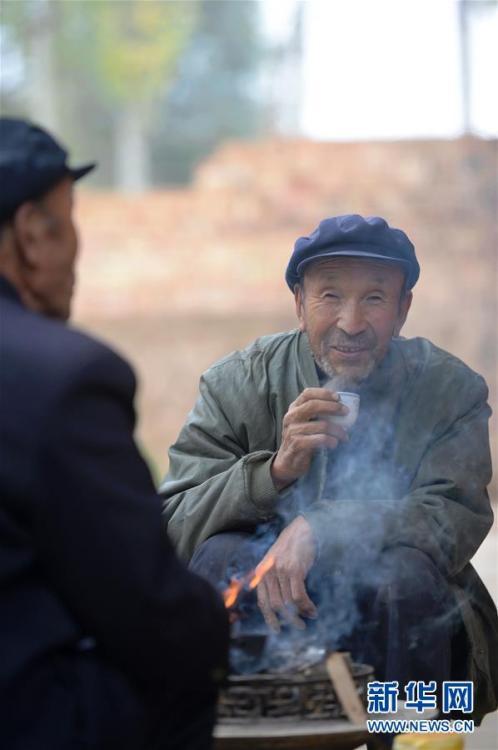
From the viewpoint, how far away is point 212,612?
2.52 metres

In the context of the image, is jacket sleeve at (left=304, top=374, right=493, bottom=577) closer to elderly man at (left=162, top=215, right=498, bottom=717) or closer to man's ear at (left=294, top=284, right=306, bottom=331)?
elderly man at (left=162, top=215, right=498, bottom=717)

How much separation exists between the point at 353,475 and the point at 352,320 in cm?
47

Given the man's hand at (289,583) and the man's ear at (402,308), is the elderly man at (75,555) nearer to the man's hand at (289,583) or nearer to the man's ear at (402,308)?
the man's hand at (289,583)

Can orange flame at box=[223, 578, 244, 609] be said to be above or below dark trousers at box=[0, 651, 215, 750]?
below

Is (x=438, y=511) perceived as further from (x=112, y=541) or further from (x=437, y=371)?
(x=112, y=541)

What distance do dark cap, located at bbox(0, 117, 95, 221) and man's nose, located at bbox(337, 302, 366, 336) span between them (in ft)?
4.98

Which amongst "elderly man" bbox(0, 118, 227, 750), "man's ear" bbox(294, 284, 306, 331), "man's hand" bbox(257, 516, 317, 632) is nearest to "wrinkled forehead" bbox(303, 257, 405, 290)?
"man's ear" bbox(294, 284, 306, 331)

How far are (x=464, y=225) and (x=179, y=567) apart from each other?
749 inches

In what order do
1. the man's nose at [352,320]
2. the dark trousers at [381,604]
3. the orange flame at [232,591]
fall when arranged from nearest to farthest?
1. the orange flame at [232,591]
2. the dark trousers at [381,604]
3. the man's nose at [352,320]

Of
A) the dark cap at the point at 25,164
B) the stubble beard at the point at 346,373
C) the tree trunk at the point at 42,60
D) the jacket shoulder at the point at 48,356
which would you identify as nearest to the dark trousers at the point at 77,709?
the jacket shoulder at the point at 48,356

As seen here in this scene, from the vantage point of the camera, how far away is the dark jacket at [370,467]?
12.4 feet

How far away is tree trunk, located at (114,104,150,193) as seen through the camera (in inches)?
1270

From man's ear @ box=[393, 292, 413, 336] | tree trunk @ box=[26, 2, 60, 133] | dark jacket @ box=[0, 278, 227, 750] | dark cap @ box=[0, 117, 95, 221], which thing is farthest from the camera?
tree trunk @ box=[26, 2, 60, 133]

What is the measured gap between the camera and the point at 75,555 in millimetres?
2314
